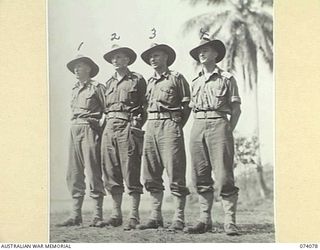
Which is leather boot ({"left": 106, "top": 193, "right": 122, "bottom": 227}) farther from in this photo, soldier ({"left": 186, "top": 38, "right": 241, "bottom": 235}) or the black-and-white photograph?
soldier ({"left": 186, "top": 38, "right": 241, "bottom": 235})

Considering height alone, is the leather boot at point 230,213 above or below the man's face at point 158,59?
below

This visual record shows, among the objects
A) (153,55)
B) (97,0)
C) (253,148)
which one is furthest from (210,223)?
(97,0)

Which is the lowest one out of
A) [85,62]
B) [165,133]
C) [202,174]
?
[202,174]

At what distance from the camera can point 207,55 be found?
149cm

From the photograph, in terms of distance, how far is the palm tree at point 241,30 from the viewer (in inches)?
57.9

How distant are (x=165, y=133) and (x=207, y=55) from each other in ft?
0.82

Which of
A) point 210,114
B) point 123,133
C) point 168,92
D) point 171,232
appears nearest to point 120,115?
point 123,133

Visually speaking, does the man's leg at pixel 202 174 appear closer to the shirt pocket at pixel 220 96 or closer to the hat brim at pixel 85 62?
the shirt pocket at pixel 220 96

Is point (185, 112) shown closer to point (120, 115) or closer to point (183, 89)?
point (183, 89)

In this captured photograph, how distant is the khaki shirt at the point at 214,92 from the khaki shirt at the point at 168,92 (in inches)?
1.1

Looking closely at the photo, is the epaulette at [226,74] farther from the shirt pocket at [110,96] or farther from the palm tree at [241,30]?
the shirt pocket at [110,96]

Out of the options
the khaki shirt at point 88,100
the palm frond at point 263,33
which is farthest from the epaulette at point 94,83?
the palm frond at point 263,33

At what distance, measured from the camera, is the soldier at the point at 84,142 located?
152 centimetres

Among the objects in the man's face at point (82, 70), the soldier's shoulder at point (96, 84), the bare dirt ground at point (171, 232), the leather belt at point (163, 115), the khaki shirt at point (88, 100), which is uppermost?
the man's face at point (82, 70)
